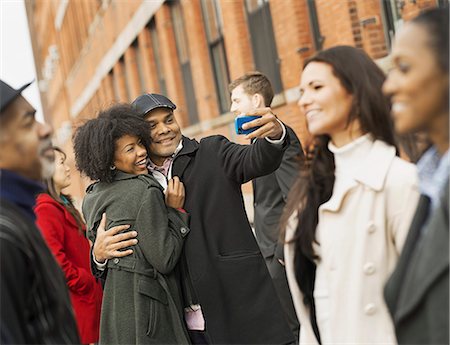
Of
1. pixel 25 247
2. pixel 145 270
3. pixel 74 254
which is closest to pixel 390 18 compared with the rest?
pixel 74 254

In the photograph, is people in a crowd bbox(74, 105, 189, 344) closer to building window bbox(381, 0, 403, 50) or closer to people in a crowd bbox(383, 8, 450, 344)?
people in a crowd bbox(383, 8, 450, 344)

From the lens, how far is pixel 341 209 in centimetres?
347

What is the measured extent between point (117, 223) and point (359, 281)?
6.73ft

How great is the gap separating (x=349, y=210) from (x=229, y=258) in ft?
5.20

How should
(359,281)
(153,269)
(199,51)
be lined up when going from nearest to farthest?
1. (359,281)
2. (153,269)
3. (199,51)

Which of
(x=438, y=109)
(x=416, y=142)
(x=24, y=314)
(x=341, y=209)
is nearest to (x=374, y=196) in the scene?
(x=341, y=209)

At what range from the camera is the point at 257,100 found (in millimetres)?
6168

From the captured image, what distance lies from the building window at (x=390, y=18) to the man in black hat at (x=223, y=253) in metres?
4.92

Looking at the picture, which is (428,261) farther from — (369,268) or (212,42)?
(212,42)

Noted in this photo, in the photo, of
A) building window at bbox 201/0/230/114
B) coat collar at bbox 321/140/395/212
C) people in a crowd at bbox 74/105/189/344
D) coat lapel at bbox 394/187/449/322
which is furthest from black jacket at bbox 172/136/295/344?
building window at bbox 201/0/230/114

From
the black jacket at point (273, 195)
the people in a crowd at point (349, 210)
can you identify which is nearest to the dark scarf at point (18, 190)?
the people in a crowd at point (349, 210)

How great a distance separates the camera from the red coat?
19.0 feet

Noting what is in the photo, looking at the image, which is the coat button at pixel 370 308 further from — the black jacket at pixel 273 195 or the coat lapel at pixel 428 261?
the black jacket at pixel 273 195

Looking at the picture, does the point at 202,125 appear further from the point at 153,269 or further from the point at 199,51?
the point at 153,269
